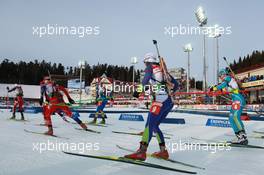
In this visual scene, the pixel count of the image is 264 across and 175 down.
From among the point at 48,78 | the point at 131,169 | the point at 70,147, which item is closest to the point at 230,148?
the point at 131,169

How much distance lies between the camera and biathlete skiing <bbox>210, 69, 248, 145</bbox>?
22.5 feet

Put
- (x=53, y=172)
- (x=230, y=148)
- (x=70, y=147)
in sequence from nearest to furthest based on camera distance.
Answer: (x=53, y=172) → (x=70, y=147) → (x=230, y=148)

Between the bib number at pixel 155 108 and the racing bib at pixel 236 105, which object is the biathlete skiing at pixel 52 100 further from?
the racing bib at pixel 236 105

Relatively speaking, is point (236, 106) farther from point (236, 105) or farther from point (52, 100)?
point (52, 100)

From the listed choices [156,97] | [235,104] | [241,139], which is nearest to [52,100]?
[156,97]

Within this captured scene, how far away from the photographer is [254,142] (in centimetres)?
785

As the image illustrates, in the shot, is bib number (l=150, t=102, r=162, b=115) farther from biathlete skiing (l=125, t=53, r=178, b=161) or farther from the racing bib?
the racing bib

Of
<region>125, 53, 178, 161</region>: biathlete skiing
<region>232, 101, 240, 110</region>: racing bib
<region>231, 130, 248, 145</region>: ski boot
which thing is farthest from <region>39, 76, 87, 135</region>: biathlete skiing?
<region>231, 130, 248, 145</region>: ski boot

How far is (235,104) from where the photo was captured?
7023 millimetres

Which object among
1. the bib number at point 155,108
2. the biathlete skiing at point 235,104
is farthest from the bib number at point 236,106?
the bib number at point 155,108

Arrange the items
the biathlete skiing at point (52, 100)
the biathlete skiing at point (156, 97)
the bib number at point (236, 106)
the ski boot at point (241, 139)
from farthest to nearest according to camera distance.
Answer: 1. the biathlete skiing at point (52, 100)
2. the bib number at point (236, 106)
3. the ski boot at point (241, 139)
4. the biathlete skiing at point (156, 97)

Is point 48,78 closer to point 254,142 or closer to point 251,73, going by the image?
point 254,142

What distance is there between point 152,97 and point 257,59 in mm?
70594

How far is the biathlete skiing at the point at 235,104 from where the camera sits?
271 inches
